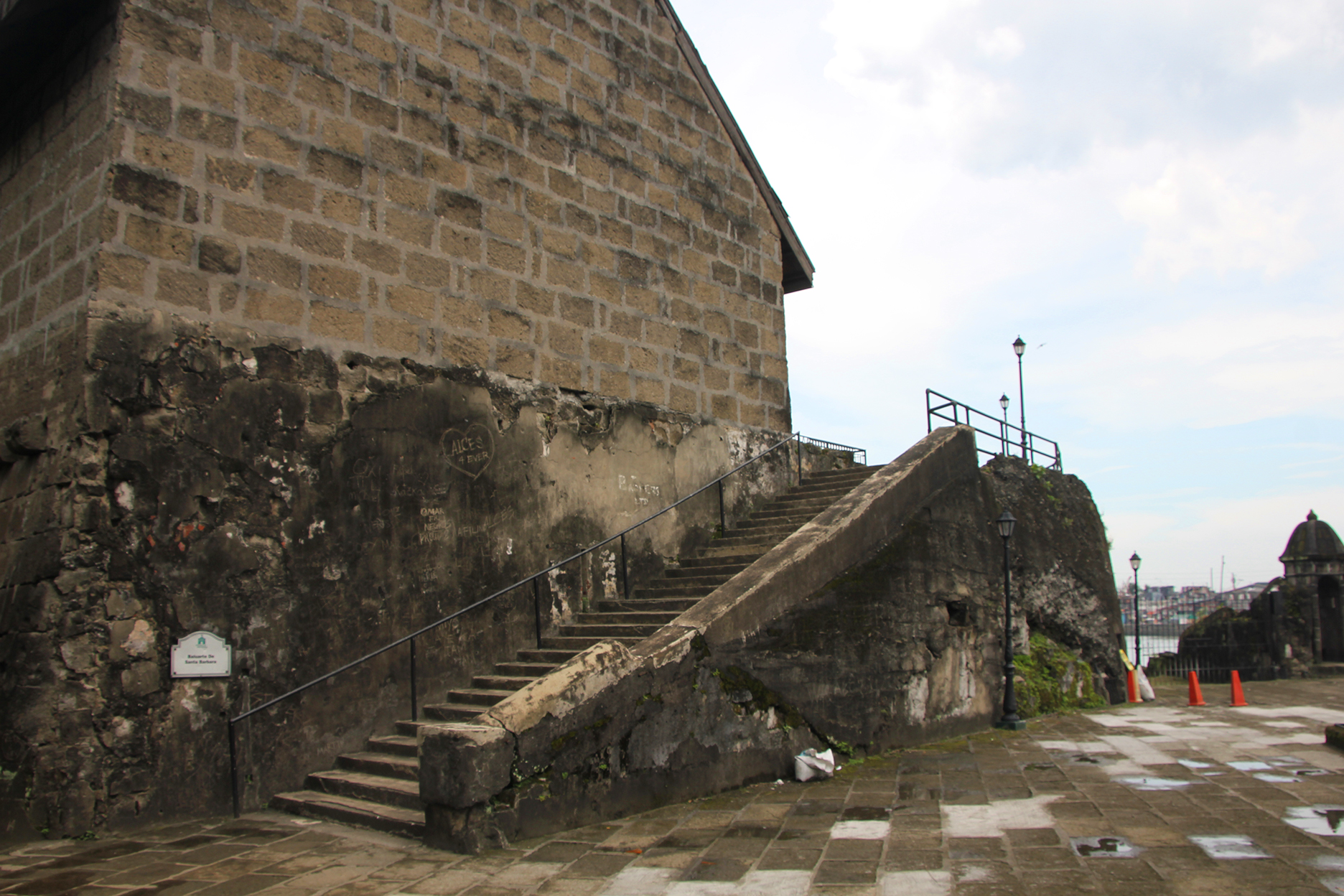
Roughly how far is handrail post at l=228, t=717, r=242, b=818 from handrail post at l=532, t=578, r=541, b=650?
2.63 m

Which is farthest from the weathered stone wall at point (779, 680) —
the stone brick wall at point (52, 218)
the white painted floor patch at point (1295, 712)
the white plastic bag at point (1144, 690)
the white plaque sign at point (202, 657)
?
the white plastic bag at point (1144, 690)

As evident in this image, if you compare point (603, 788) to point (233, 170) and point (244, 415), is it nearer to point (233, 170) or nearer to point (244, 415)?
point (244, 415)

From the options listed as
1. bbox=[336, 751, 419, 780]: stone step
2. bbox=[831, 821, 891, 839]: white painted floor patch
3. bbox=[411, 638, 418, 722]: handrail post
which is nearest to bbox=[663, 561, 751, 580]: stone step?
bbox=[411, 638, 418, 722]: handrail post

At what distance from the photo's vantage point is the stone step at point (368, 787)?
235 inches

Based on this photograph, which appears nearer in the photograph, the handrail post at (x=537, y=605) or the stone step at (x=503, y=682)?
the stone step at (x=503, y=682)

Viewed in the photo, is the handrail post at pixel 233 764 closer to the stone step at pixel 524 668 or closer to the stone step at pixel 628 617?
the stone step at pixel 524 668

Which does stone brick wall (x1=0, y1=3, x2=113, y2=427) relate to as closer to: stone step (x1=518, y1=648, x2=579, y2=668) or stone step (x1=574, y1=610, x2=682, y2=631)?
stone step (x1=518, y1=648, x2=579, y2=668)

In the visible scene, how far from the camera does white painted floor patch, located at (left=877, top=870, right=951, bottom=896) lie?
4.31m

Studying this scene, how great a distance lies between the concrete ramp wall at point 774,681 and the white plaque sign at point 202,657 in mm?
1882

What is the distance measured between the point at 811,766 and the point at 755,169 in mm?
7604

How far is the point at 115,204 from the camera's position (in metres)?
6.23

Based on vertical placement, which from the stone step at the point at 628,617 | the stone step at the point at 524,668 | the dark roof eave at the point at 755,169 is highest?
the dark roof eave at the point at 755,169

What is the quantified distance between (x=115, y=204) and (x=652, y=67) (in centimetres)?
618

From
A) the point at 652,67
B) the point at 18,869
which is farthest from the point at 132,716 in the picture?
the point at 652,67
